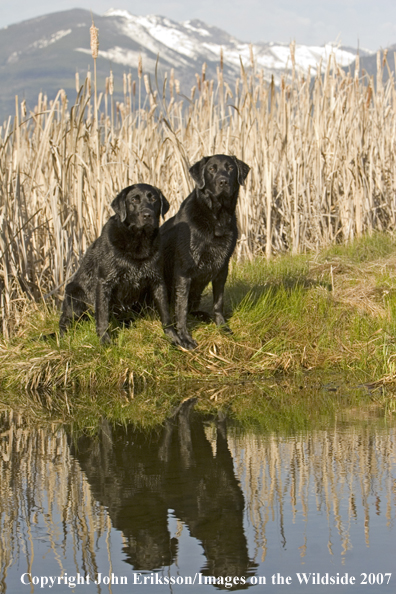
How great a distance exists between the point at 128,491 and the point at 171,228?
111 inches

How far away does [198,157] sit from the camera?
749 centimetres

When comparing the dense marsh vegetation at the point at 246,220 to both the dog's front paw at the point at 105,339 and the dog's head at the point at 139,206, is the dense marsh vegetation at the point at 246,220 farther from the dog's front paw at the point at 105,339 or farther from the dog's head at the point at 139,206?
the dog's head at the point at 139,206

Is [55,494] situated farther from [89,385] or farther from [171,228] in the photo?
[171,228]

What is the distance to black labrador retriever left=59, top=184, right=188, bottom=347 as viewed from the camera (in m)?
4.66

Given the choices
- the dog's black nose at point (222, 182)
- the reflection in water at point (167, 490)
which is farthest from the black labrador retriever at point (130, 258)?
the reflection in water at point (167, 490)

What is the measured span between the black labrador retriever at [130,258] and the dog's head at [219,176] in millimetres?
308

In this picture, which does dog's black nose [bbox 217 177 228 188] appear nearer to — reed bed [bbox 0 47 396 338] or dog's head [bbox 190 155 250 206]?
dog's head [bbox 190 155 250 206]

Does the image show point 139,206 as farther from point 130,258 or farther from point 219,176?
point 219,176

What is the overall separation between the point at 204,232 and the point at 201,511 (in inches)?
109

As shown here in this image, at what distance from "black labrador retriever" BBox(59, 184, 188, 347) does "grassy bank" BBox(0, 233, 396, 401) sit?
18 centimetres

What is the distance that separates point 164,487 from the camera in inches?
105

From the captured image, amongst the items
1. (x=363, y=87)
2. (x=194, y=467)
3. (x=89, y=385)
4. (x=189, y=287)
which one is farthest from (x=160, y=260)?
(x=363, y=87)

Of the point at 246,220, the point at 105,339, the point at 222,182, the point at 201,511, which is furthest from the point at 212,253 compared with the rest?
the point at 201,511

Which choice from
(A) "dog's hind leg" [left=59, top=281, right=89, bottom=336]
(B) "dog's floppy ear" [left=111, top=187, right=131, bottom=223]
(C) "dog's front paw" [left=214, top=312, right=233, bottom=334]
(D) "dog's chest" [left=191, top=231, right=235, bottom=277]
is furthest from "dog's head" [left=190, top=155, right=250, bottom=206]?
(A) "dog's hind leg" [left=59, top=281, right=89, bottom=336]
